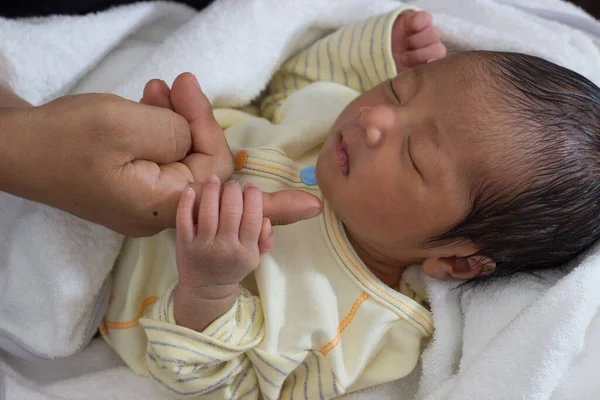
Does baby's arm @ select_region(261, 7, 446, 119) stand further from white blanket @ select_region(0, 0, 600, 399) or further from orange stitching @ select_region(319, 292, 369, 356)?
orange stitching @ select_region(319, 292, 369, 356)

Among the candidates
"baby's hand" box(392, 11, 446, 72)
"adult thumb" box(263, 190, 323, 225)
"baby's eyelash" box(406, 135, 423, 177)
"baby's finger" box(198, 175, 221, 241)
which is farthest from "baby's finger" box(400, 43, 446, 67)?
"baby's finger" box(198, 175, 221, 241)

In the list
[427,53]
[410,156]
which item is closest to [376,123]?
[410,156]

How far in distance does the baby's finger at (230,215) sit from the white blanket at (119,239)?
0.28 m

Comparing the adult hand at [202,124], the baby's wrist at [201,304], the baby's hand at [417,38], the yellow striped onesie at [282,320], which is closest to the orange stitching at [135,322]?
the yellow striped onesie at [282,320]

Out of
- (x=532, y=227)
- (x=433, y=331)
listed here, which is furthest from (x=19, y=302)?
(x=532, y=227)

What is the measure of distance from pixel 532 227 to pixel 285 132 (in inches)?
16.7

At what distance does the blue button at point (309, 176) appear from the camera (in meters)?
0.95

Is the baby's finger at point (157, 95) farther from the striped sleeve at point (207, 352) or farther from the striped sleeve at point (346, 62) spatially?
the striped sleeve at point (346, 62)

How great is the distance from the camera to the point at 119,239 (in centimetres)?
94

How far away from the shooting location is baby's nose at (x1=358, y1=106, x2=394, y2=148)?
0.82 meters

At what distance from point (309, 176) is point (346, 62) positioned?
326mm

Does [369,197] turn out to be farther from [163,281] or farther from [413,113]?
[163,281]

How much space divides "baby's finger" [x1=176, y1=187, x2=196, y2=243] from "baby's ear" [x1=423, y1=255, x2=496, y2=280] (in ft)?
1.23

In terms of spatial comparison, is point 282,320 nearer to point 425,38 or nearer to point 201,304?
point 201,304
